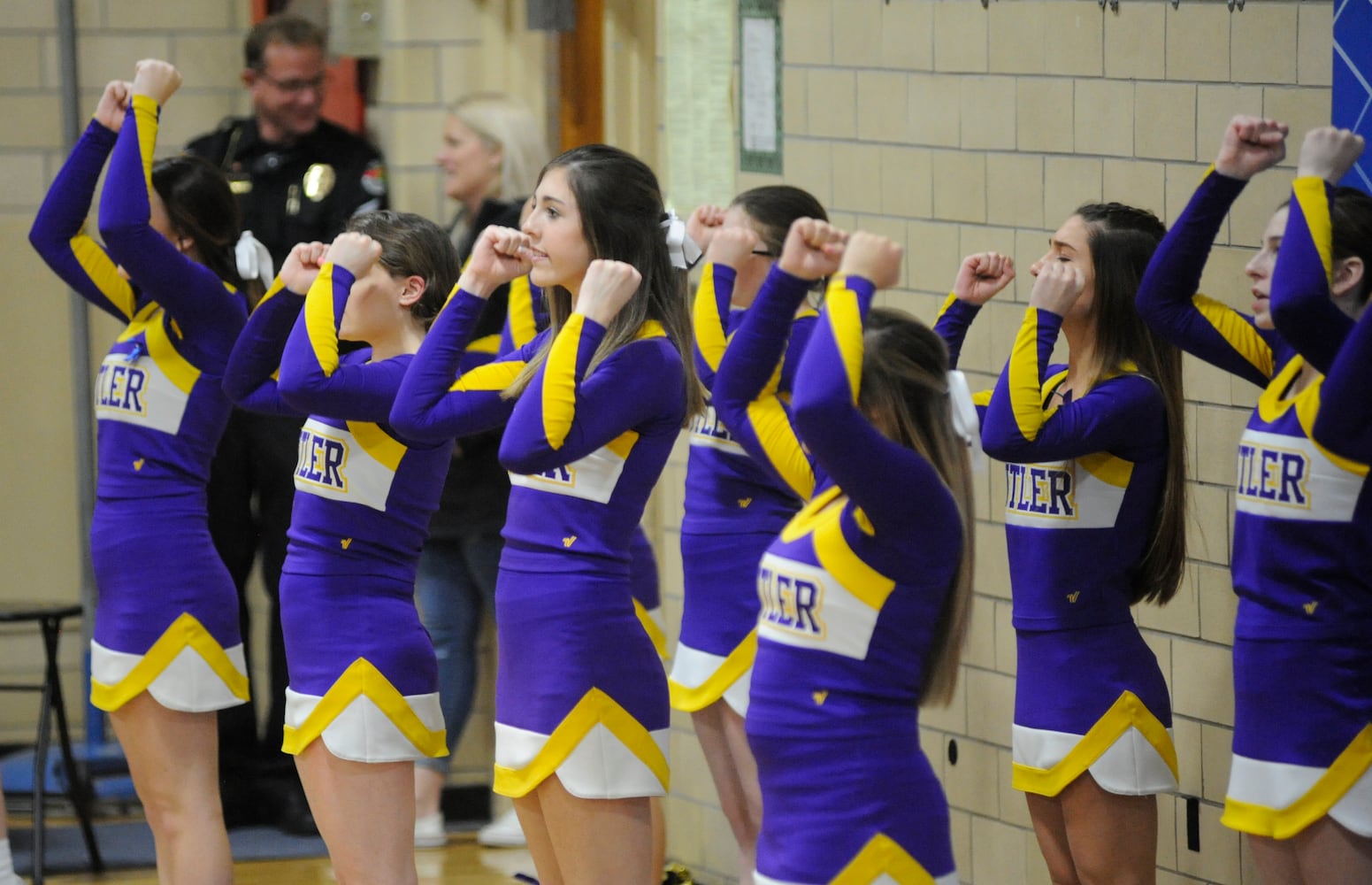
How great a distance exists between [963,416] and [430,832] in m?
3.11

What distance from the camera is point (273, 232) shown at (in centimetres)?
530

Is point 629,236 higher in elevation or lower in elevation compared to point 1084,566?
higher

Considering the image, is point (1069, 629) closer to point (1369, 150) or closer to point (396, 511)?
point (1369, 150)

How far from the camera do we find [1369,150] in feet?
10.3

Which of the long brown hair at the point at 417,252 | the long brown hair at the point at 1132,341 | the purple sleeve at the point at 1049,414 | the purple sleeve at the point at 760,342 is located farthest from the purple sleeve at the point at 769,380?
the long brown hair at the point at 417,252

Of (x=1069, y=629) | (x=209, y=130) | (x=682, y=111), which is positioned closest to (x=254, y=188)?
(x=209, y=130)

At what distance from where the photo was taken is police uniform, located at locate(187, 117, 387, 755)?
5281 millimetres

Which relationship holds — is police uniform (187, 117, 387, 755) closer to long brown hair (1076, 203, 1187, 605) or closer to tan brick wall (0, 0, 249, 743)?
tan brick wall (0, 0, 249, 743)

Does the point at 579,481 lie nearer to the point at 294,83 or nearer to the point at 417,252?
the point at 417,252

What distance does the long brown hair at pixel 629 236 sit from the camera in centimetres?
313

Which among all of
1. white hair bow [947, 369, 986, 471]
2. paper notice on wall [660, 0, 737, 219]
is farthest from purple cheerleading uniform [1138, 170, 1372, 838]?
paper notice on wall [660, 0, 737, 219]

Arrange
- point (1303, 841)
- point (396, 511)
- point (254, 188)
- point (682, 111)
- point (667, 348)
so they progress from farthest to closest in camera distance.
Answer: point (254, 188) < point (682, 111) < point (396, 511) < point (667, 348) < point (1303, 841)

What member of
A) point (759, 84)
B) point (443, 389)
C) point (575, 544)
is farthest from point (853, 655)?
point (759, 84)

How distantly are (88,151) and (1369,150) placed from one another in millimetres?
2580
